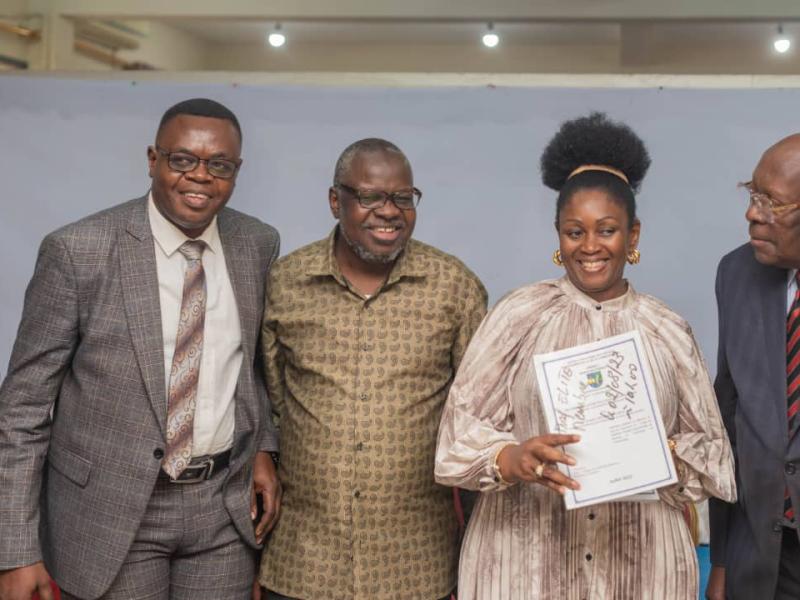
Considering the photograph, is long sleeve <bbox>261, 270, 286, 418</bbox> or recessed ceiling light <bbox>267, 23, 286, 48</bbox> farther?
recessed ceiling light <bbox>267, 23, 286, 48</bbox>

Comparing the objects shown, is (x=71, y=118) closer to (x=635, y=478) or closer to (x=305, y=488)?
(x=305, y=488)

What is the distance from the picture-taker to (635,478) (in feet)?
8.37

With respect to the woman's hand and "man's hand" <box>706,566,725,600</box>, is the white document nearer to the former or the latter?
the woman's hand

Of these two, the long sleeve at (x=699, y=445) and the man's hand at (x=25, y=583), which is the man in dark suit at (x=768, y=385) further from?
the man's hand at (x=25, y=583)

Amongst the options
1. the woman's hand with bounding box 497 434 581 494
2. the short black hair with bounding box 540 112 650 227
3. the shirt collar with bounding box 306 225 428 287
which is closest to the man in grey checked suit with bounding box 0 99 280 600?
the shirt collar with bounding box 306 225 428 287

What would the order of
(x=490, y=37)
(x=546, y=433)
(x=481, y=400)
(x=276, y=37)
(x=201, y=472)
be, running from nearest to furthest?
→ (x=546, y=433) → (x=481, y=400) → (x=201, y=472) → (x=490, y=37) → (x=276, y=37)

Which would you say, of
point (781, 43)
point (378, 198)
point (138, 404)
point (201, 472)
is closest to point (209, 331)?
point (138, 404)

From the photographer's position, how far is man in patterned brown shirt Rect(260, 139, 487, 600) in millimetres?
2971

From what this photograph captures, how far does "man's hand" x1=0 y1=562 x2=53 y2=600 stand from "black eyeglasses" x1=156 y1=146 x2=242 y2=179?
1176 mm

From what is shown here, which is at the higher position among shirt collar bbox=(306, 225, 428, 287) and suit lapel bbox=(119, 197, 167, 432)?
shirt collar bbox=(306, 225, 428, 287)

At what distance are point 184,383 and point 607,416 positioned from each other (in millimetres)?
1164

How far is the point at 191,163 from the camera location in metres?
2.97

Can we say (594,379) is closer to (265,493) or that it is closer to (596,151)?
(596,151)

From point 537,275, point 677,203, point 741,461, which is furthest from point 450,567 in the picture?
point 677,203
